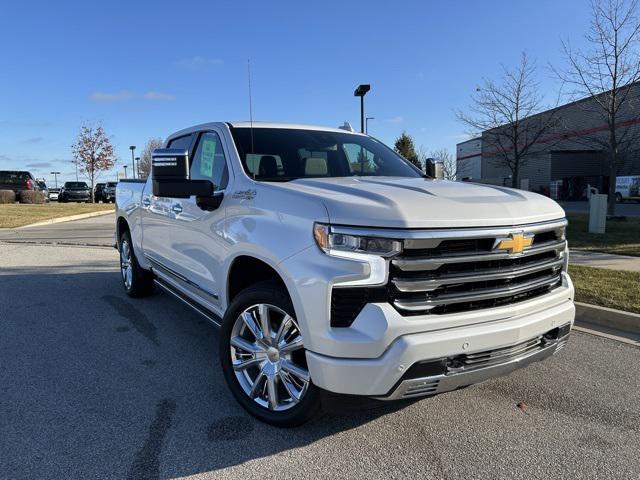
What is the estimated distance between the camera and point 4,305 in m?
6.34

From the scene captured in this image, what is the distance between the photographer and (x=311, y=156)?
4.27 metres

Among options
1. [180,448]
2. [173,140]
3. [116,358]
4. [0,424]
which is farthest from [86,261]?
[180,448]

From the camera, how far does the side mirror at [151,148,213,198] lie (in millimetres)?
3555

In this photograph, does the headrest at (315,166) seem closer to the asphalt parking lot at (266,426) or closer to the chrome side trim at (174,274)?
the chrome side trim at (174,274)

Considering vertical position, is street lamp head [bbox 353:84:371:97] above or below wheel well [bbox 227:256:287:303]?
above

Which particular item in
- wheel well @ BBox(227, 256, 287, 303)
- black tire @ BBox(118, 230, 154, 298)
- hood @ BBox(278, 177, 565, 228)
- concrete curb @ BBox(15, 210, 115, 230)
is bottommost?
concrete curb @ BBox(15, 210, 115, 230)

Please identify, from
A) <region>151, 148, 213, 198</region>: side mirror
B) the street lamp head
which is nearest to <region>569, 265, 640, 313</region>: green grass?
<region>151, 148, 213, 198</region>: side mirror

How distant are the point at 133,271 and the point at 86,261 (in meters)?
4.02

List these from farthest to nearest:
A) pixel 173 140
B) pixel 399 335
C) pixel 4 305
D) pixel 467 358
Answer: pixel 4 305 < pixel 173 140 < pixel 467 358 < pixel 399 335

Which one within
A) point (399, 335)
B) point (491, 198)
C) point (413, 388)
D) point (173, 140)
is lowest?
point (413, 388)

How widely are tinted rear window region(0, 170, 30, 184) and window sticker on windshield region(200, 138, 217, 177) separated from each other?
108 ft

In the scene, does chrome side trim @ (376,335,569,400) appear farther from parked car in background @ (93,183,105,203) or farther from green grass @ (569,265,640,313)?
parked car in background @ (93,183,105,203)

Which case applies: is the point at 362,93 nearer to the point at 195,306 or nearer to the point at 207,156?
the point at 207,156

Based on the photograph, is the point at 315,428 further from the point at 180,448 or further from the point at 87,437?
the point at 87,437
